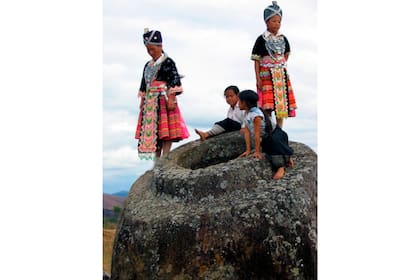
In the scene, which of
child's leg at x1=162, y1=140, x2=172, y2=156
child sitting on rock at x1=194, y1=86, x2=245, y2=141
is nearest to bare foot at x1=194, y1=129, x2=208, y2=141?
child sitting on rock at x1=194, y1=86, x2=245, y2=141

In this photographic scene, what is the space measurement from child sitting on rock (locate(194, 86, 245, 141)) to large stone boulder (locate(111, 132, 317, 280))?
3.84ft

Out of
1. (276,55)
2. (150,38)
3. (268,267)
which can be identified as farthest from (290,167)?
(150,38)

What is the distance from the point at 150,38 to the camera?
624cm

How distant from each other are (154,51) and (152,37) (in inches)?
7.2

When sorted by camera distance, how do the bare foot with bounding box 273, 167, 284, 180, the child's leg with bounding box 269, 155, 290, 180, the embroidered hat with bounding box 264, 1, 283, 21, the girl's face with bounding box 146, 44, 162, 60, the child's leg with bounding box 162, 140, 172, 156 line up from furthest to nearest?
the child's leg with bounding box 162, 140, 172, 156
the girl's face with bounding box 146, 44, 162, 60
the embroidered hat with bounding box 264, 1, 283, 21
the child's leg with bounding box 269, 155, 290, 180
the bare foot with bounding box 273, 167, 284, 180

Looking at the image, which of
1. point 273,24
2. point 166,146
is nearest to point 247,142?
point 166,146

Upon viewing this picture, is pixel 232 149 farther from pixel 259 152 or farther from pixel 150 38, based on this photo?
pixel 150 38

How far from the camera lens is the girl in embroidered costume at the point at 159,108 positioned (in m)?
6.32

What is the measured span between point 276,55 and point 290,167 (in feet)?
5.19

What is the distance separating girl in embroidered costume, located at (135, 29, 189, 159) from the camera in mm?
6316

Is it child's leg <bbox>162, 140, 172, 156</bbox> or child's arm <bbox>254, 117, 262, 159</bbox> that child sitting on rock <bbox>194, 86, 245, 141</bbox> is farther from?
child's arm <bbox>254, 117, 262, 159</bbox>

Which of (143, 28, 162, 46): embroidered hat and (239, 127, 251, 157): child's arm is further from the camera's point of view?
(143, 28, 162, 46): embroidered hat

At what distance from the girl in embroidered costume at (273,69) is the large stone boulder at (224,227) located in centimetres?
116

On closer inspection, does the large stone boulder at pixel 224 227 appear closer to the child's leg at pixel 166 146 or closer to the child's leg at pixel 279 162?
the child's leg at pixel 279 162
